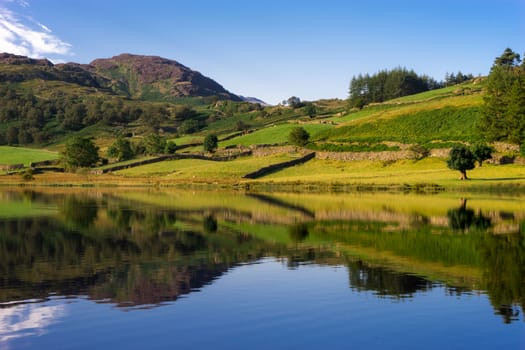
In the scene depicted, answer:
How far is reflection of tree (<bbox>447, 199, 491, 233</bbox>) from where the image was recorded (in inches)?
1718

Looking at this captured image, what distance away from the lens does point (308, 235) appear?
138ft

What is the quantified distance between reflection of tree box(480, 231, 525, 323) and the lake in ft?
0.26

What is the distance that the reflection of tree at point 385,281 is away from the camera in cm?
2456

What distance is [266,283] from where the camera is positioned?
26.2 meters

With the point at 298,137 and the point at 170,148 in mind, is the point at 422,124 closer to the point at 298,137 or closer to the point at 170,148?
the point at 298,137

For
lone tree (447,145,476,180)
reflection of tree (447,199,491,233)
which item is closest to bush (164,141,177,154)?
lone tree (447,145,476,180)

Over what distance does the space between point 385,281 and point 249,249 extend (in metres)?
12.3

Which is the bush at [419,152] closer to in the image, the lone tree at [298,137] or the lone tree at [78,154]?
the lone tree at [298,137]

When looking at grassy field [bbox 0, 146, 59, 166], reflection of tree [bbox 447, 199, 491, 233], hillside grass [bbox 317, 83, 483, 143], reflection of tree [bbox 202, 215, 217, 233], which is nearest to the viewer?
reflection of tree [bbox 447, 199, 491, 233]

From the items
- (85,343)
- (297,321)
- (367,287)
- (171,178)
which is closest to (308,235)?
(367,287)

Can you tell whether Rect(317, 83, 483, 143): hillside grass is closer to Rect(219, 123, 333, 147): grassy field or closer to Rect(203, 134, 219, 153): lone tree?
Rect(219, 123, 333, 147): grassy field

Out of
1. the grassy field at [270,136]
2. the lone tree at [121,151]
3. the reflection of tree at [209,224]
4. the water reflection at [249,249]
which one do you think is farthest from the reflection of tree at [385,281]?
the lone tree at [121,151]

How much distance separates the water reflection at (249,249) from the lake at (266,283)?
0.32ft

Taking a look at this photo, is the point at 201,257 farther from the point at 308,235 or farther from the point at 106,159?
the point at 106,159
